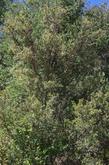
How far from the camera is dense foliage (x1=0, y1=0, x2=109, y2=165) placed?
20.3m

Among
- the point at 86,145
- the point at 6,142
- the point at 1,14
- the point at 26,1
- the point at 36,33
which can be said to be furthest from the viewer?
the point at 1,14

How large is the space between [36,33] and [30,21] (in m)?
0.95

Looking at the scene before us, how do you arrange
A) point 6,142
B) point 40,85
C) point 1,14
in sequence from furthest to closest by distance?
1. point 1,14
2. point 40,85
3. point 6,142

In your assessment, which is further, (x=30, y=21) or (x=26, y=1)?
(x=26, y=1)

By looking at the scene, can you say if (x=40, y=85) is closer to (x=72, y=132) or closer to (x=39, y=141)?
(x=72, y=132)

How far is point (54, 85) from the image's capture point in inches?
961

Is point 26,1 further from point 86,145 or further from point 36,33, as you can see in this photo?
point 86,145

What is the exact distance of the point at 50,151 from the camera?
21.0 meters

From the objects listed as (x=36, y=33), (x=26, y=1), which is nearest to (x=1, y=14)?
(x=26, y=1)

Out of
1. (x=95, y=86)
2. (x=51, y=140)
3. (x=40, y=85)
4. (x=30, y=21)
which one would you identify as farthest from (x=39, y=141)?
(x=30, y=21)

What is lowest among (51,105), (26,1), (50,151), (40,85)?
(50,151)

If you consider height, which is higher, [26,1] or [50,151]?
[26,1]

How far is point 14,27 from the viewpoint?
25969mm

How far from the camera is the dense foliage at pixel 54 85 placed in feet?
66.6
